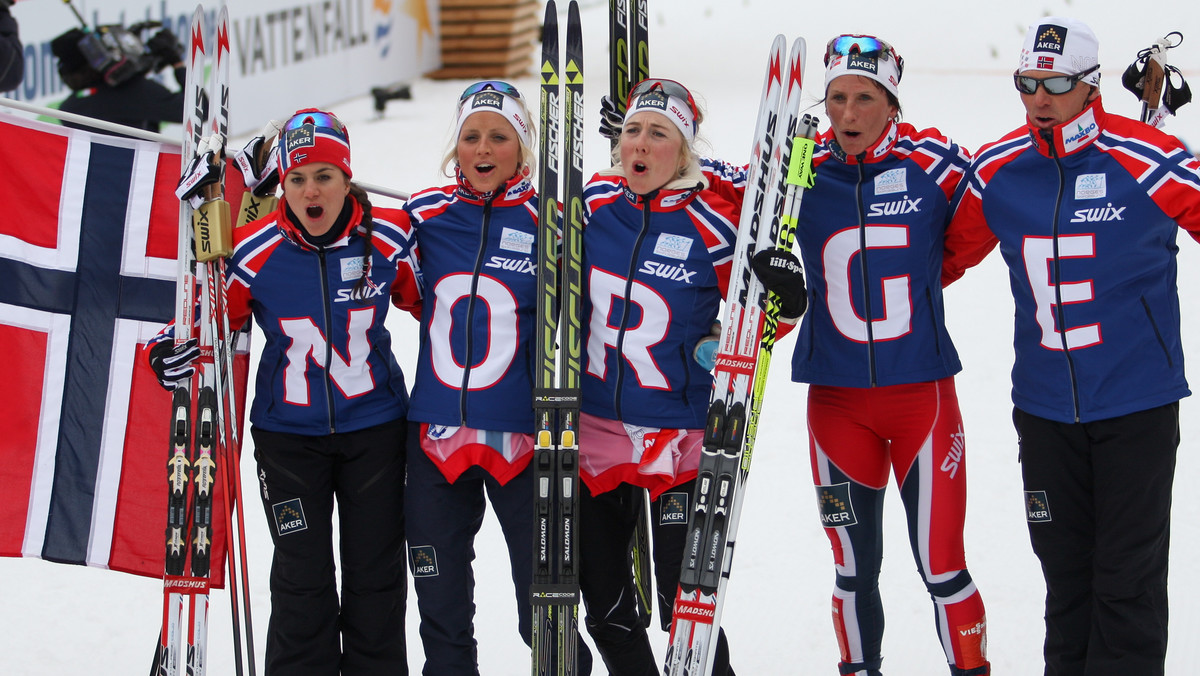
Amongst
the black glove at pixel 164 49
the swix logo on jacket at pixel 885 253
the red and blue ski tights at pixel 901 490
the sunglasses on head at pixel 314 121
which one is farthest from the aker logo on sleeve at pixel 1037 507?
the black glove at pixel 164 49

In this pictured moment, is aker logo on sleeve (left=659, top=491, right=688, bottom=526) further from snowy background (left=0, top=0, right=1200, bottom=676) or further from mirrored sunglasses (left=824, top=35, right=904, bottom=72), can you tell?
mirrored sunglasses (left=824, top=35, right=904, bottom=72)

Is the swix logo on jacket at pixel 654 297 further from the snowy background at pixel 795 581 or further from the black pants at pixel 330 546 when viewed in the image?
the black pants at pixel 330 546

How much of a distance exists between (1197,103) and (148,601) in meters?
10.4

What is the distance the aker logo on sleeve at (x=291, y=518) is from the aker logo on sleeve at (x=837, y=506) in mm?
1290

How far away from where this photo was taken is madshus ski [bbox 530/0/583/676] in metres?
2.73

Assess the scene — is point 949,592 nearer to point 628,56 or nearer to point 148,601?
point 628,56

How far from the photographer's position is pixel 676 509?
9.23 feet

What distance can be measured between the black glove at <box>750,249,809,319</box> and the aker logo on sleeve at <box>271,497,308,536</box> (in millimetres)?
1240

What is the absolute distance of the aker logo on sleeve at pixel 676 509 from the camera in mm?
2809

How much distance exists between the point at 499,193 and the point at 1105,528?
163 centimetres

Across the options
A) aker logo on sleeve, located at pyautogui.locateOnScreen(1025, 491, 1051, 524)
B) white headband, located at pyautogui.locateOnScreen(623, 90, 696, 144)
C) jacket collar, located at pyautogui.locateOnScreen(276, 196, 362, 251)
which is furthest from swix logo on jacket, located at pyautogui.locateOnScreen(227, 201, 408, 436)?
aker logo on sleeve, located at pyautogui.locateOnScreen(1025, 491, 1051, 524)

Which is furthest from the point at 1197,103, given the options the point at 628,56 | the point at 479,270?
the point at 479,270

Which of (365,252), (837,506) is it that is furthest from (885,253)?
(365,252)

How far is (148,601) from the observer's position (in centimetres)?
401
